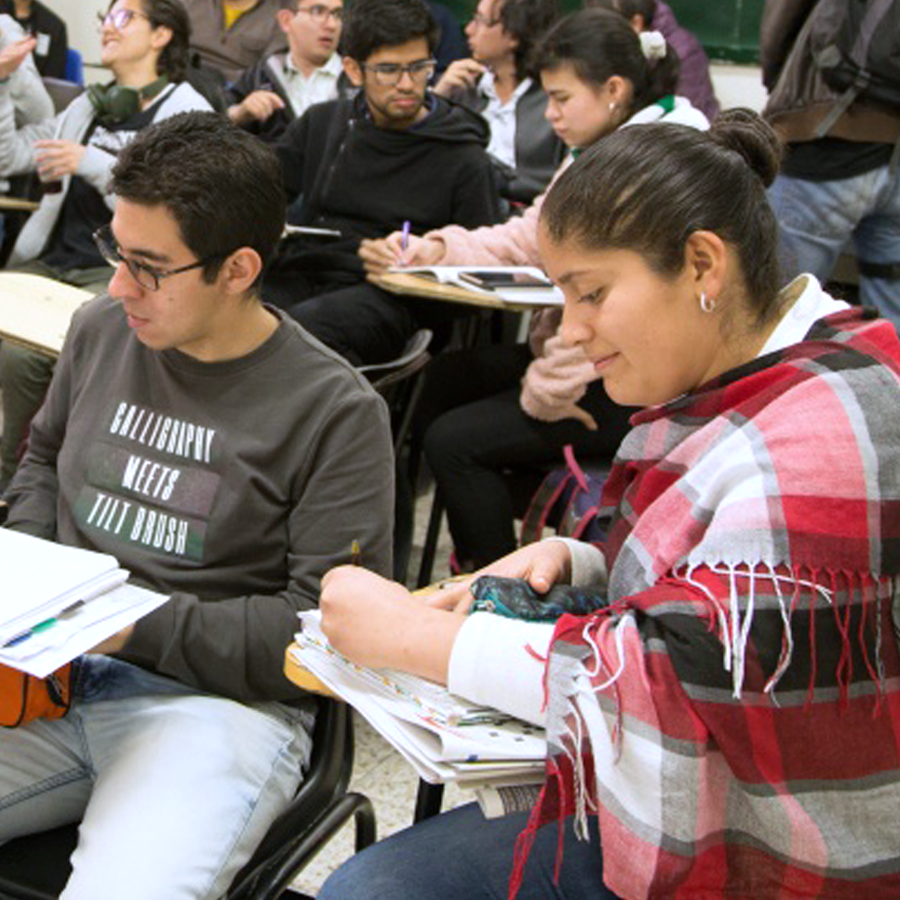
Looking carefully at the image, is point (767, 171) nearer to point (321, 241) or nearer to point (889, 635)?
point (889, 635)

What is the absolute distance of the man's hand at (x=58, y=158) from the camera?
3.31m

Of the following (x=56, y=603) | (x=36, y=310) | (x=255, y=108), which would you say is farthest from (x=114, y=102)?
(x=56, y=603)

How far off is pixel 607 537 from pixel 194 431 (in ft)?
1.78

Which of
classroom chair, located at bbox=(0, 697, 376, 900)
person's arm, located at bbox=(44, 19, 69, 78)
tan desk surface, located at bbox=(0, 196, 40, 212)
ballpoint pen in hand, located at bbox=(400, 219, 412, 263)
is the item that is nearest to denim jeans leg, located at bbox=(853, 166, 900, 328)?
ballpoint pen in hand, located at bbox=(400, 219, 412, 263)

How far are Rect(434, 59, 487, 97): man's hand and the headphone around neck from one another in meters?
1.57

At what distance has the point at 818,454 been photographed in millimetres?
1007

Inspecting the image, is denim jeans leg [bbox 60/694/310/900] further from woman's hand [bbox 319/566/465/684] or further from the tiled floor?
the tiled floor

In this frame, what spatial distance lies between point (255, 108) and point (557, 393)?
230 centimetres

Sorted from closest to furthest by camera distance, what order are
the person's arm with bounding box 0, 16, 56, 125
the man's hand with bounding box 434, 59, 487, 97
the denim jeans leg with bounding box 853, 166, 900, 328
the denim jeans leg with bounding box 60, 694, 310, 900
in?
the denim jeans leg with bounding box 60, 694, 310, 900 < the denim jeans leg with bounding box 853, 166, 900, 328 < the person's arm with bounding box 0, 16, 56, 125 < the man's hand with bounding box 434, 59, 487, 97

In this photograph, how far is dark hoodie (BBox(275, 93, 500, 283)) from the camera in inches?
128

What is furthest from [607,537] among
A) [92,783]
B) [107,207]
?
[107,207]

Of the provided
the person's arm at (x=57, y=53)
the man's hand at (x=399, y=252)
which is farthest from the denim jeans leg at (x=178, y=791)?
the person's arm at (x=57, y=53)

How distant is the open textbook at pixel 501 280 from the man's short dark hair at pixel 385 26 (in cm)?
70

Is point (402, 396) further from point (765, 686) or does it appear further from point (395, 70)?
point (765, 686)
